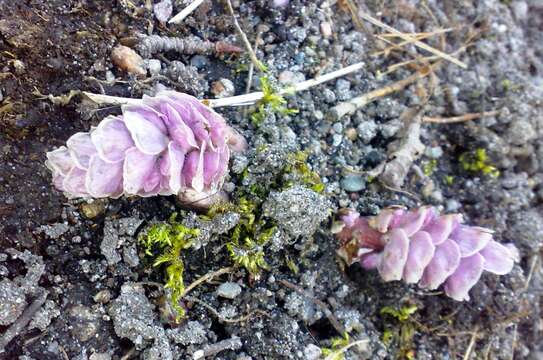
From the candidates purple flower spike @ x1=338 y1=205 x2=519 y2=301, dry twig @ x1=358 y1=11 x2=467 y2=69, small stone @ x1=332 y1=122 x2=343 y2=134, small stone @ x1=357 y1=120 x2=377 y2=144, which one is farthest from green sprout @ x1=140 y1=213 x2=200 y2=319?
dry twig @ x1=358 y1=11 x2=467 y2=69

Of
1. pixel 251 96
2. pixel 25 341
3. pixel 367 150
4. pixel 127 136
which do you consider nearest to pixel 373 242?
pixel 367 150

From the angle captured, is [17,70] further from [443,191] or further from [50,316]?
[443,191]

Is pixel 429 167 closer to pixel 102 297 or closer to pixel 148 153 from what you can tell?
pixel 148 153

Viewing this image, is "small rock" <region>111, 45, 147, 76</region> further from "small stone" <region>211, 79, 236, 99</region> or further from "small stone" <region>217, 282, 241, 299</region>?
"small stone" <region>217, 282, 241, 299</region>

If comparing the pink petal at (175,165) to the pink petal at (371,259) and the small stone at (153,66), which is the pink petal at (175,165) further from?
the pink petal at (371,259)

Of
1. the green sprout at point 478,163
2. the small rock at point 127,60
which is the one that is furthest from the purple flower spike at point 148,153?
the green sprout at point 478,163
